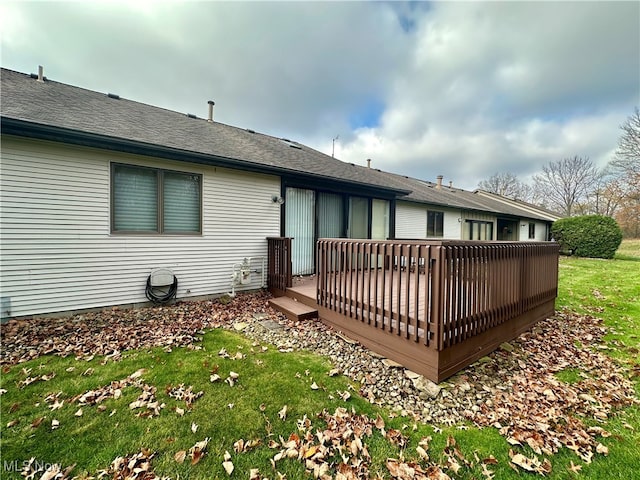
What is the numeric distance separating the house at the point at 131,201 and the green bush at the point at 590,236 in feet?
53.3

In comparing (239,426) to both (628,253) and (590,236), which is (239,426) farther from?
(628,253)

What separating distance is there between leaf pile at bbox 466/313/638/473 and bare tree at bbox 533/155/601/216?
37134 mm

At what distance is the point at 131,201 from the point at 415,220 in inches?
419

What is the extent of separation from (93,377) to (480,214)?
59.0 feet

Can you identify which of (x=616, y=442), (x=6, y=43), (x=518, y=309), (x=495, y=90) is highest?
(x=495, y=90)

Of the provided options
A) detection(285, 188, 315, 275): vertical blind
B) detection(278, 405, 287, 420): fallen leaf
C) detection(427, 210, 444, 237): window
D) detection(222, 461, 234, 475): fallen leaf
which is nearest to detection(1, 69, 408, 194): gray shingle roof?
detection(285, 188, 315, 275): vertical blind

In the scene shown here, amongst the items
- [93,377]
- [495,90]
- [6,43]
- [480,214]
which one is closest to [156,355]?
[93,377]

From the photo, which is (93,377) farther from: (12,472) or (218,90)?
(218,90)

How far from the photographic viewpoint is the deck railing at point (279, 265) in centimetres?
623

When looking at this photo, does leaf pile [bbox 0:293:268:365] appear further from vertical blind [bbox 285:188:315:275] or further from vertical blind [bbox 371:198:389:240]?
vertical blind [bbox 371:198:389:240]

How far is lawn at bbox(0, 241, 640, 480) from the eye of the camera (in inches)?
80.2

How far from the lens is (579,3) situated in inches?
279

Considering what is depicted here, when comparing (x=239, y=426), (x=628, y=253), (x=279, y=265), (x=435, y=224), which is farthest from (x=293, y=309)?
(x=628, y=253)

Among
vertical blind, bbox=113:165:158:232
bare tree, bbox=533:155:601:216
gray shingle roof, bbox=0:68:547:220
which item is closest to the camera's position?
gray shingle roof, bbox=0:68:547:220
